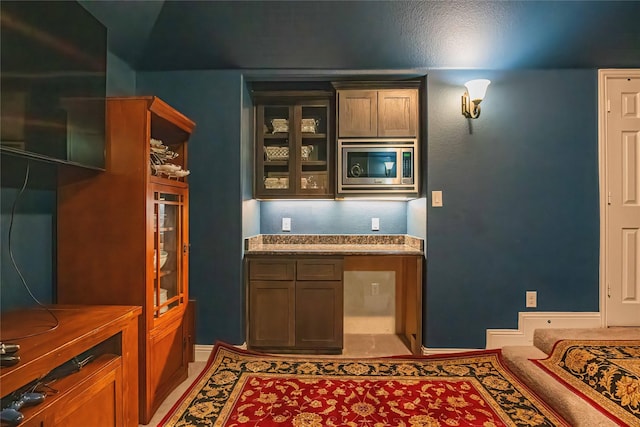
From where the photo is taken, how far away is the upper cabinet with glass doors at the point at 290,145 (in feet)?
10.6

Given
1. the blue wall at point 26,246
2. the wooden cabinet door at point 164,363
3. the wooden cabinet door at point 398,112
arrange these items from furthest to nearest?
the wooden cabinet door at point 398,112, the wooden cabinet door at point 164,363, the blue wall at point 26,246

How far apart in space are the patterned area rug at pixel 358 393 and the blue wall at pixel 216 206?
0.27 meters

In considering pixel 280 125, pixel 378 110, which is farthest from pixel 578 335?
pixel 280 125

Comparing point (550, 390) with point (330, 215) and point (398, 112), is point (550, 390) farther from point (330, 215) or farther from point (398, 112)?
point (398, 112)

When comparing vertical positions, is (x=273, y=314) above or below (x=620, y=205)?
below

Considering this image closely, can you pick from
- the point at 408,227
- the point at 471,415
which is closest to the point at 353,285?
the point at 408,227

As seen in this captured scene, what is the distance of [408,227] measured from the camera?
346 centimetres

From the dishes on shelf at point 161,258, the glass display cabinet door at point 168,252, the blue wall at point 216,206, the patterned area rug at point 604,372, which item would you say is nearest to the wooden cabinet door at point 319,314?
the blue wall at point 216,206

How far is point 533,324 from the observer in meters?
2.90

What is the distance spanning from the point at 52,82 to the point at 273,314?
217cm

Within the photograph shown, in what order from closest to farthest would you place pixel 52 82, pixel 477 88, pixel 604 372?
pixel 52 82
pixel 604 372
pixel 477 88

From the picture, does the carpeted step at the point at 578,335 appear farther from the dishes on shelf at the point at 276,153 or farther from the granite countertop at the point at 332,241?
the dishes on shelf at the point at 276,153

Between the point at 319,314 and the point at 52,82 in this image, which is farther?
the point at 319,314

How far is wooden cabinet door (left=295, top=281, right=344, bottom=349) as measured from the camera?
9.59ft
